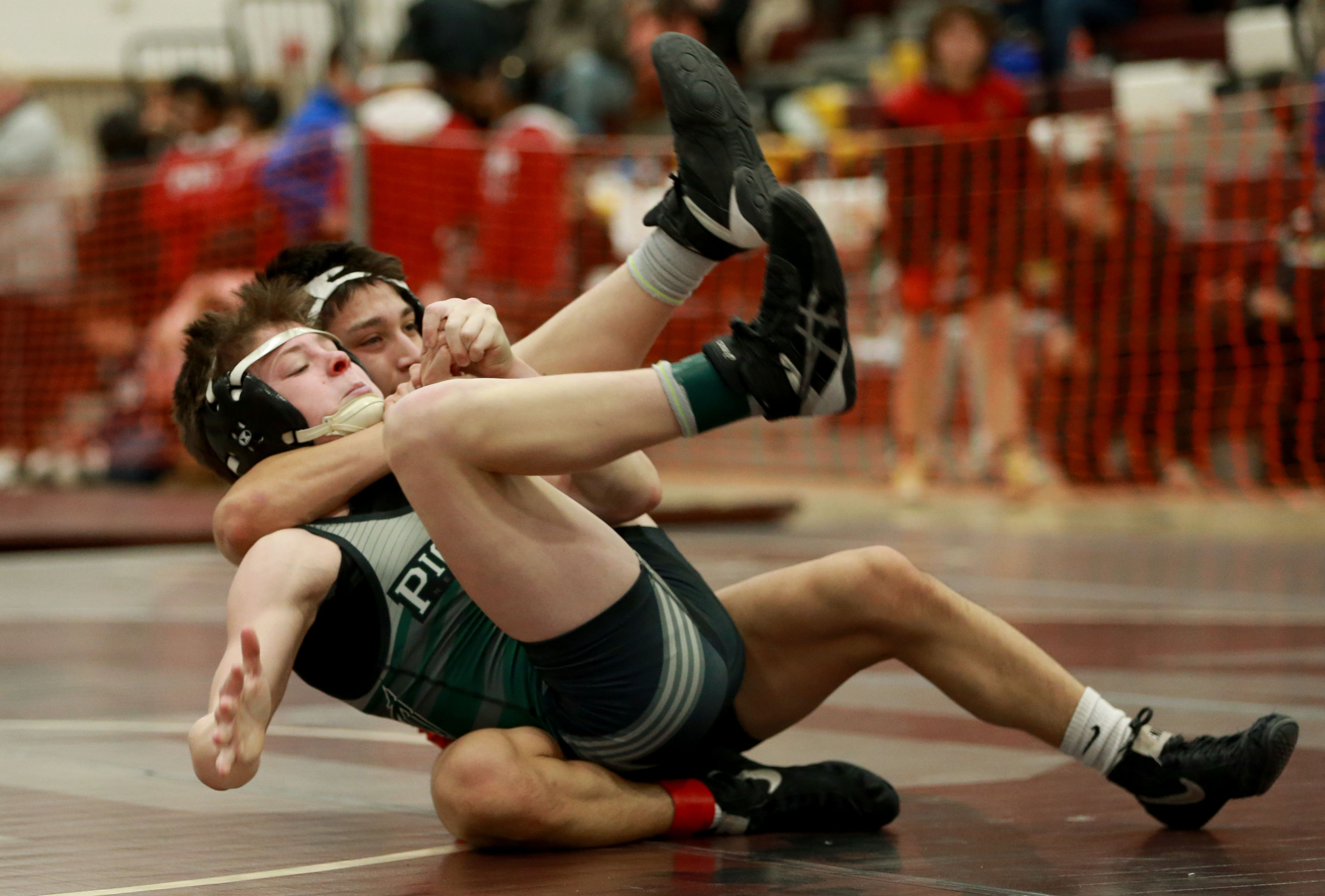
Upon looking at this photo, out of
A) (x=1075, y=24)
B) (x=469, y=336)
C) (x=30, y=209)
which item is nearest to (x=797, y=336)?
(x=469, y=336)

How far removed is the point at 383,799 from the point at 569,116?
37.5 ft

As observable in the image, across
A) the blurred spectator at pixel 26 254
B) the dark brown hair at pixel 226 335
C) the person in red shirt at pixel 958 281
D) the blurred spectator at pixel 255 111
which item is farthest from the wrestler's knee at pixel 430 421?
the blurred spectator at pixel 26 254

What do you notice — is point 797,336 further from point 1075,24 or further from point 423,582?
point 1075,24

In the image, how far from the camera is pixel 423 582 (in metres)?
2.85

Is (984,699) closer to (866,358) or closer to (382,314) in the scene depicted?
(382,314)

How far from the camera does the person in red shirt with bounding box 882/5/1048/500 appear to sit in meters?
9.61

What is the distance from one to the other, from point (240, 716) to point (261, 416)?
663 millimetres

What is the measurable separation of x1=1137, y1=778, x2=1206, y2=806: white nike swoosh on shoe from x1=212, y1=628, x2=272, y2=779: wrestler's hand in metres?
1.36

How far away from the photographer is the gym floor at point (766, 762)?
2.56 meters

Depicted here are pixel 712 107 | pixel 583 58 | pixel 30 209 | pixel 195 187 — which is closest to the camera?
pixel 712 107

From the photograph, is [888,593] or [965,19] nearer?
[888,593]

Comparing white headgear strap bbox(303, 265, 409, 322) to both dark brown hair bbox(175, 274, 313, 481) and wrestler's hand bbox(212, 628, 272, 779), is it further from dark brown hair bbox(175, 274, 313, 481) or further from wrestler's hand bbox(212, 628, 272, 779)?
wrestler's hand bbox(212, 628, 272, 779)

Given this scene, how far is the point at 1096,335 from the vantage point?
32.6ft

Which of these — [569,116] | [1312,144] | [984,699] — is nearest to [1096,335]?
[1312,144]
